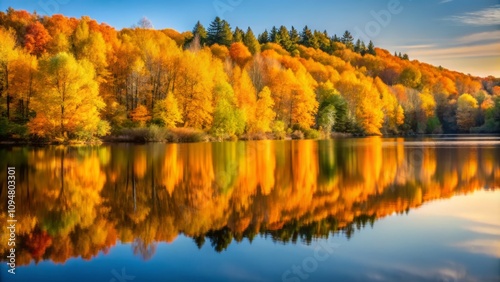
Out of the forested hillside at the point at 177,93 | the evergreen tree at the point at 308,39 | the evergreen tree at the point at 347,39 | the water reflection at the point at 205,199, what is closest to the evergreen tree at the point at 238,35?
the forested hillside at the point at 177,93

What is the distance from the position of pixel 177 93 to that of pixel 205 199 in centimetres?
4128

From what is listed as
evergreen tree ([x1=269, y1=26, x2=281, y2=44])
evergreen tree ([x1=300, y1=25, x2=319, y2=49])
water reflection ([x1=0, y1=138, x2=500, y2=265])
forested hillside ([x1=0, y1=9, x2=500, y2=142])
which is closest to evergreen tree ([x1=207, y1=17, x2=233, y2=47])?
forested hillside ([x1=0, y1=9, x2=500, y2=142])

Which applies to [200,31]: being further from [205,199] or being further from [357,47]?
[205,199]

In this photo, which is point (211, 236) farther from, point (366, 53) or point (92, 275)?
point (366, 53)

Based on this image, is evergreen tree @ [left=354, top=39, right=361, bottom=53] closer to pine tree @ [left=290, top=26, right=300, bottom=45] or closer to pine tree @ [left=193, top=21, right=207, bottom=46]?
pine tree @ [left=290, top=26, right=300, bottom=45]

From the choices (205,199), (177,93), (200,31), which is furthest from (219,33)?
(205,199)

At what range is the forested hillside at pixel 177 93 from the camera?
40594mm

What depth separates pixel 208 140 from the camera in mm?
49094

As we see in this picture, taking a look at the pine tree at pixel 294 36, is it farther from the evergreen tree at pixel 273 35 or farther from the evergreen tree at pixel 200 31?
the evergreen tree at pixel 200 31

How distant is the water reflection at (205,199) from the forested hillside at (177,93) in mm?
19679

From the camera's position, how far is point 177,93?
53.1 metres

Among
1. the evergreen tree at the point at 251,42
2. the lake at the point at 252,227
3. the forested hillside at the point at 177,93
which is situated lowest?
the lake at the point at 252,227

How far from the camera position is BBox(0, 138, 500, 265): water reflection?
925 cm

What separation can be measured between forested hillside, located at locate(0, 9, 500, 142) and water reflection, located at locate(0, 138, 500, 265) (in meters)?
19.7
